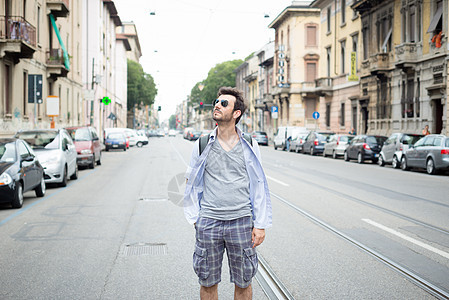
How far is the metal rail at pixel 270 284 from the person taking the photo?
16.5 ft

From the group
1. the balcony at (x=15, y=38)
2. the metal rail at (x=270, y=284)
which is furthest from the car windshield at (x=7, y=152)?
the balcony at (x=15, y=38)

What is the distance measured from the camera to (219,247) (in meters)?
3.75

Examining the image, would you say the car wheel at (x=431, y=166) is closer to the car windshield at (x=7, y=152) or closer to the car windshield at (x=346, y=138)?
the car windshield at (x=346, y=138)

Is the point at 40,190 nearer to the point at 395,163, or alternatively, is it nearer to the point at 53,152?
the point at 53,152

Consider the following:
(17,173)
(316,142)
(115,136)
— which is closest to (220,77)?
(115,136)

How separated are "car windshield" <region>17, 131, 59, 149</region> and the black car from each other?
266 cm

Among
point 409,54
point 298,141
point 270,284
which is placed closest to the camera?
point 270,284

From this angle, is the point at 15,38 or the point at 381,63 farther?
the point at 381,63

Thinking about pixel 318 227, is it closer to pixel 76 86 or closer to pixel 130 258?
pixel 130 258

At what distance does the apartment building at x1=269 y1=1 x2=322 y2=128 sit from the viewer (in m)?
57.3

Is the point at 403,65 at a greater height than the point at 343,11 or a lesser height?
lesser

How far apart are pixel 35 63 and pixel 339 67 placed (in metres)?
24.5

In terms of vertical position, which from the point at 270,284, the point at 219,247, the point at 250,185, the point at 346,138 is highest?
the point at 346,138

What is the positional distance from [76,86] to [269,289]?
3849 cm
